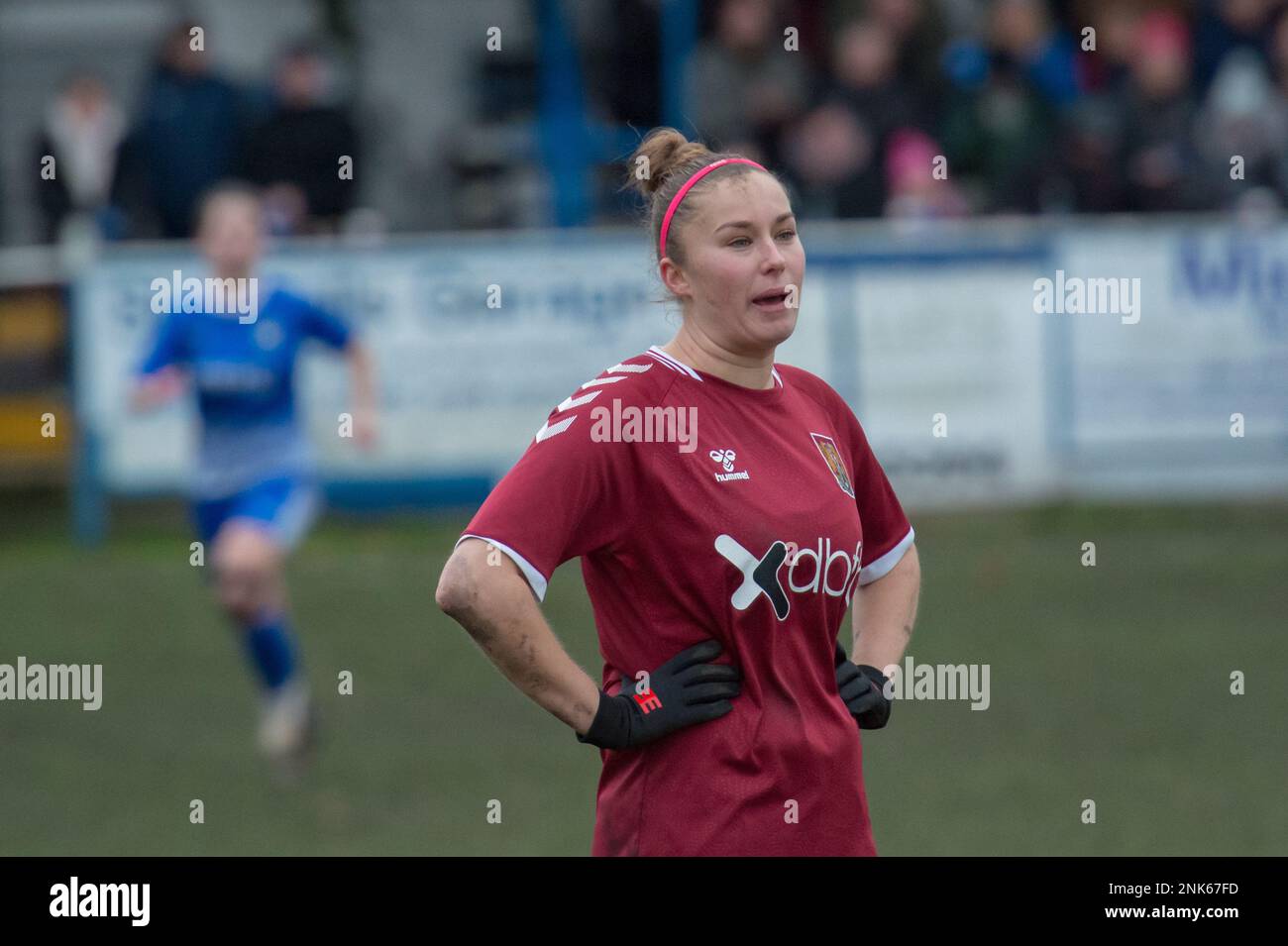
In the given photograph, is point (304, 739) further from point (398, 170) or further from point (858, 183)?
point (398, 170)

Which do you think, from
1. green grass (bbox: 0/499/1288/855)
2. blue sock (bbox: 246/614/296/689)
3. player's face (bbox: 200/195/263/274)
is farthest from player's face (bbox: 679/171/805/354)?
player's face (bbox: 200/195/263/274)

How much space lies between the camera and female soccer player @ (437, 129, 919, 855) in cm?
383

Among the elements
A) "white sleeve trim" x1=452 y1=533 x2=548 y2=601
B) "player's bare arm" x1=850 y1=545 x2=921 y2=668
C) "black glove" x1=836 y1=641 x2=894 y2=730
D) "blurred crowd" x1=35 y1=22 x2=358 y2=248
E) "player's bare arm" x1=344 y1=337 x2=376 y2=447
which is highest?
"blurred crowd" x1=35 y1=22 x2=358 y2=248

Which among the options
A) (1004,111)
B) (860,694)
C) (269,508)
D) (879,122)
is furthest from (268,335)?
(1004,111)

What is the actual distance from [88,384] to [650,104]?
4884 millimetres

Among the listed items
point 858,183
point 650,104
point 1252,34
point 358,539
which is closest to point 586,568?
point 358,539

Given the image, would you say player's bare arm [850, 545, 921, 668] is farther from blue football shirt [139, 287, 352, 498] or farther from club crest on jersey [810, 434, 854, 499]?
blue football shirt [139, 287, 352, 498]

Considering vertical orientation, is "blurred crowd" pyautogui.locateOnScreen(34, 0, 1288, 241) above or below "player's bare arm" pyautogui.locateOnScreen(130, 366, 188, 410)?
above

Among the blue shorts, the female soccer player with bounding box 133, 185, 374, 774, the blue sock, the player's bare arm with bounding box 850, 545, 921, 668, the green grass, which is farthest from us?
the female soccer player with bounding box 133, 185, 374, 774

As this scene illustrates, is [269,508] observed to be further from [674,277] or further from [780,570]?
[780,570]

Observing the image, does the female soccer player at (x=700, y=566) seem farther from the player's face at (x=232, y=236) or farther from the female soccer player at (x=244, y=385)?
the player's face at (x=232, y=236)

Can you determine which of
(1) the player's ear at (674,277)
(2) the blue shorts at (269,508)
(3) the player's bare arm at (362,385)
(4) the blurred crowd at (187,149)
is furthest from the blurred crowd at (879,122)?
(1) the player's ear at (674,277)

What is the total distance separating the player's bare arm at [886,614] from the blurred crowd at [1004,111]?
9307 millimetres

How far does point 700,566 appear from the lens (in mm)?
3891
